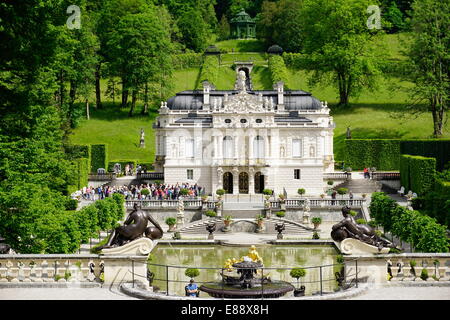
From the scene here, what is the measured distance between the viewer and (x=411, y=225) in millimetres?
36750

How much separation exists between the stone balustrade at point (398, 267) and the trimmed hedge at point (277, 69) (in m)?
70.4

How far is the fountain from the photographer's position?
71.4 feet

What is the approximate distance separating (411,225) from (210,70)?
6133 centimetres

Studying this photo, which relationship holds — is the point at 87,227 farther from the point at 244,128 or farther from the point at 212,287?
the point at 244,128

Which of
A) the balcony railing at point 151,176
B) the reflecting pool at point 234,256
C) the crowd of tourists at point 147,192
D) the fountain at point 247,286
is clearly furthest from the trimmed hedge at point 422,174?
the fountain at point 247,286

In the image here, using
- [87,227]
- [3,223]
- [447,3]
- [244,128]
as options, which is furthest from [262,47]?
[3,223]

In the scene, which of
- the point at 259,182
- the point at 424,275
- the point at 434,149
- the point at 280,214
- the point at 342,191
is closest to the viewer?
the point at 424,275

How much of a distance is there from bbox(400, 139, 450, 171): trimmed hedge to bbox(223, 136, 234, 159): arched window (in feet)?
47.6

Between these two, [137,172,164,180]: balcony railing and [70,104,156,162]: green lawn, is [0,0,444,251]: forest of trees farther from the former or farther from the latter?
[137,172,164,180]: balcony railing

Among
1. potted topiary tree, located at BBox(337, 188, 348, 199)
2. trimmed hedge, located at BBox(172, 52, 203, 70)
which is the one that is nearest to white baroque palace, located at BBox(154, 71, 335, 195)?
potted topiary tree, located at BBox(337, 188, 348, 199)

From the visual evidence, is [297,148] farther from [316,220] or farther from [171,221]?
[171,221]

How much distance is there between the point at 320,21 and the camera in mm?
85562

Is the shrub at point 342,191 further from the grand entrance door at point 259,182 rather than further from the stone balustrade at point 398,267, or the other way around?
the stone balustrade at point 398,267

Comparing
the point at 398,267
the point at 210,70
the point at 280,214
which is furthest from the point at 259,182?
the point at 398,267
